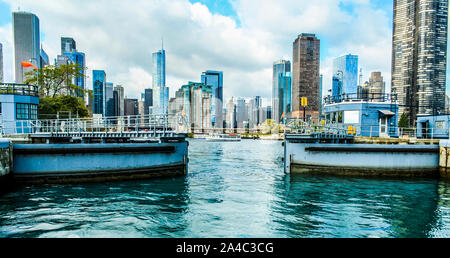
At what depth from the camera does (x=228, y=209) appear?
11.9 meters

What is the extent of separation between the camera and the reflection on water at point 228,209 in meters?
9.34

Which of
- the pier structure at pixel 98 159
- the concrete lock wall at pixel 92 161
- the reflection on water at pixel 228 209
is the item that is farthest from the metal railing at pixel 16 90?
the reflection on water at pixel 228 209

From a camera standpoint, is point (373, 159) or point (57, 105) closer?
point (373, 159)

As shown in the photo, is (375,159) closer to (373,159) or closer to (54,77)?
(373,159)

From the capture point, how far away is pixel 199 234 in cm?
904

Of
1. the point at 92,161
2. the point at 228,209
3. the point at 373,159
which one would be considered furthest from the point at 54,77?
the point at 373,159

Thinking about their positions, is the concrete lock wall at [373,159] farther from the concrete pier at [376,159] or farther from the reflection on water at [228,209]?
the reflection on water at [228,209]

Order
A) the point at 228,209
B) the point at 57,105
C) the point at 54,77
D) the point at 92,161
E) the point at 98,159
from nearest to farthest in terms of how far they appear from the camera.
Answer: the point at 228,209, the point at 92,161, the point at 98,159, the point at 57,105, the point at 54,77

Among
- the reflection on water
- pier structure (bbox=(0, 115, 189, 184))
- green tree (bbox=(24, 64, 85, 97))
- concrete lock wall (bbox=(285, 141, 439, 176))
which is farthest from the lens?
green tree (bbox=(24, 64, 85, 97))

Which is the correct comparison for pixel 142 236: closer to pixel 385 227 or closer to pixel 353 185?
pixel 385 227

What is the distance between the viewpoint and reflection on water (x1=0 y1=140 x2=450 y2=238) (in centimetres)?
934

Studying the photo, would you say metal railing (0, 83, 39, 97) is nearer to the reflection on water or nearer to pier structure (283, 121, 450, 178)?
the reflection on water

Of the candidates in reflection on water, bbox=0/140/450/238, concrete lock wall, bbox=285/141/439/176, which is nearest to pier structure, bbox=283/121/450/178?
concrete lock wall, bbox=285/141/439/176
